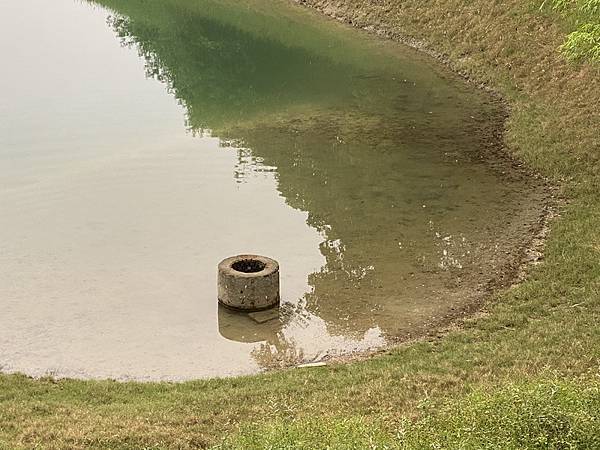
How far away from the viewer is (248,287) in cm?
1580

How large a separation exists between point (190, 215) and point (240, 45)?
20231mm

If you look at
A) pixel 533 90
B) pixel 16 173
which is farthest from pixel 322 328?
pixel 533 90

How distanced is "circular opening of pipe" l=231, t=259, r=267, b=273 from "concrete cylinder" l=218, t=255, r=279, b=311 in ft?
0.25

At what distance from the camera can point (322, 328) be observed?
1576 cm

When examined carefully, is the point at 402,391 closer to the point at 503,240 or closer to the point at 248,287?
the point at 248,287

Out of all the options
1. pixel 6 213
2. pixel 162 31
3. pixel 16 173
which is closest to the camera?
pixel 6 213

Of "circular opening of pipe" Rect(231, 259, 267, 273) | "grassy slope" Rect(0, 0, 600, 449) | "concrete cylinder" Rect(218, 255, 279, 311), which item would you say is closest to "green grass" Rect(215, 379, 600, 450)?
"grassy slope" Rect(0, 0, 600, 449)

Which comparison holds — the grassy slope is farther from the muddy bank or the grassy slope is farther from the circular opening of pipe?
the circular opening of pipe

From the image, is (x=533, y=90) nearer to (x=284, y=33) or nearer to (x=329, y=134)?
(x=329, y=134)

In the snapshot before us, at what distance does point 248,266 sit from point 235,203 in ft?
16.9

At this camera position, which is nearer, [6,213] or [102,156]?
[6,213]

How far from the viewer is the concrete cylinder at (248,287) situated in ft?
51.9

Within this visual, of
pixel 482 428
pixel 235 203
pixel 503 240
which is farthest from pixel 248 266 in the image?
pixel 482 428

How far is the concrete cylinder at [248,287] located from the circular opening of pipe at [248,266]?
0.08 metres
